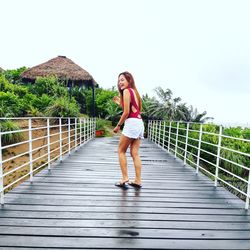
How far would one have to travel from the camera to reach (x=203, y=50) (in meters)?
17.2

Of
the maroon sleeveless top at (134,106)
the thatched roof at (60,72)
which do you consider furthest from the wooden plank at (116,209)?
the thatched roof at (60,72)

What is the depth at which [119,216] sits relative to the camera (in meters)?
2.14

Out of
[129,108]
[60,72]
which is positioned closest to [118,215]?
[129,108]

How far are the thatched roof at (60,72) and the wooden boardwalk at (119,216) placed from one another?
10641 millimetres

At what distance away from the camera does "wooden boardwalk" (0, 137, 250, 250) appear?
5.64 feet

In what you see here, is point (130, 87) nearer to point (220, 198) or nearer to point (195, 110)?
point (220, 198)

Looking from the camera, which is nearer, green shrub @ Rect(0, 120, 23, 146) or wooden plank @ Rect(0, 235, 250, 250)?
wooden plank @ Rect(0, 235, 250, 250)

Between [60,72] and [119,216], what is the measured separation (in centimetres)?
1284

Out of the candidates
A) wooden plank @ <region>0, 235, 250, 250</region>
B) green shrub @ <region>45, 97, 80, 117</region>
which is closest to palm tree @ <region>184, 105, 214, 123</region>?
green shrub @ <region>45, 97, 80, 117</region>

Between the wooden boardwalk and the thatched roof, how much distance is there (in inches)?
419

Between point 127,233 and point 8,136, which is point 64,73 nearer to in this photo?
point 8,136

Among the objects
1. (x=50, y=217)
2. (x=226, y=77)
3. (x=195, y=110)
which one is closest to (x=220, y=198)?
(x=50, y=217)

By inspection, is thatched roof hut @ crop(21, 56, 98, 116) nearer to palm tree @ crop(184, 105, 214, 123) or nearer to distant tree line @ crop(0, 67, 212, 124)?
distant tree line @ crop(0, 67, 212, 124)

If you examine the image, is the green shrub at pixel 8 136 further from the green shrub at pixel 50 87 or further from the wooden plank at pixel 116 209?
the wooden plank at pixel 116 209
